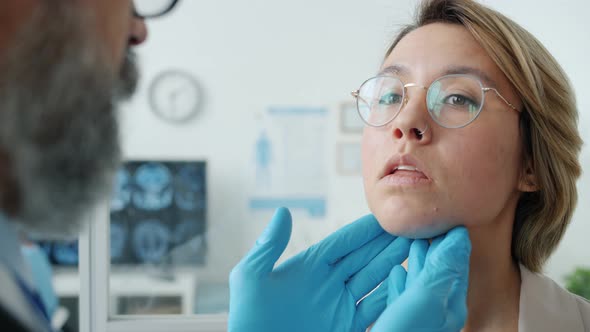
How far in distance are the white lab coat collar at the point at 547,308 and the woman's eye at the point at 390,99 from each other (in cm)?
51

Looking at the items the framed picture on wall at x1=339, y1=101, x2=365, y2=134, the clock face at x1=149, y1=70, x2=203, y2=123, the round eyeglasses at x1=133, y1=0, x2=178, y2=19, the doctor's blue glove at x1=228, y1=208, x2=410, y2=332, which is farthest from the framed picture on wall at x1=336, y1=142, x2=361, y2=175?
the round eyeglasses at x1=133, y1=0, x2=178, y2=19

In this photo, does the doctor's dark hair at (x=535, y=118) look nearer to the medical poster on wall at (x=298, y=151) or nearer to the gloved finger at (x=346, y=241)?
the gloved finger at (x=346, y=241)

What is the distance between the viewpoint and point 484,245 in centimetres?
123

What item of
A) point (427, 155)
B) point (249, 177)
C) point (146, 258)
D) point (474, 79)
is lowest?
point (146, 258)

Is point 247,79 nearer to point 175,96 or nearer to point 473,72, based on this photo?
point 175,96

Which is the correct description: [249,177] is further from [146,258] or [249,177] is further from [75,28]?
[75,28]

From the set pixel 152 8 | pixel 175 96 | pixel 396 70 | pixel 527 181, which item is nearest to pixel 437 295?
pixel 527 181

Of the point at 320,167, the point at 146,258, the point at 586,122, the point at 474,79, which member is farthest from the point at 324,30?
the point at 474,79

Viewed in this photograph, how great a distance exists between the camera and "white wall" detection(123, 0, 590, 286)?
11.4ft

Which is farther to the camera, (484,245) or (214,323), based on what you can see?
(214,323)

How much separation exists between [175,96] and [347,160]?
1331mm

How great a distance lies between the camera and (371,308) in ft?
4.21

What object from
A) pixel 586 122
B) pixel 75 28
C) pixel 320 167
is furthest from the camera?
pixel 320 167

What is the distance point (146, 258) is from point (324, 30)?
2.00 m
